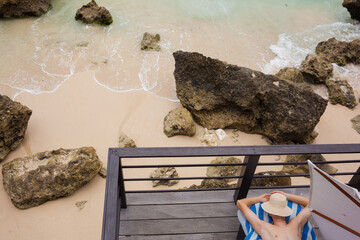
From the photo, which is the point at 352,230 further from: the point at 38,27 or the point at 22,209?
the point at 38,27

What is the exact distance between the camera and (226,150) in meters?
2.33

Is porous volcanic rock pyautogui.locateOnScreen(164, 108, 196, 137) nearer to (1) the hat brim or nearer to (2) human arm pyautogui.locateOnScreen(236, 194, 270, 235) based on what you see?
(2) human arm pyautogui.locateOnScreen(236, 194, 270, 235)

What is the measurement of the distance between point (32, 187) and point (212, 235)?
3.41m

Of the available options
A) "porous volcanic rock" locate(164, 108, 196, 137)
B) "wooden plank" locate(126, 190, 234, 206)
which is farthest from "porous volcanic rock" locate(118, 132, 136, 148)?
"wooden plank" locate(126, 190, 234, 206)

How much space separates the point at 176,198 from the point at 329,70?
689 centimetres

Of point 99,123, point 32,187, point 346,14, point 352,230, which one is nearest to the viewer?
point 352,230

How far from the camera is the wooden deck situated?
2.85 metres

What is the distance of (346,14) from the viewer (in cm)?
1201

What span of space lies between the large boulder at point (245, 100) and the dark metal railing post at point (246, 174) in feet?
11.4

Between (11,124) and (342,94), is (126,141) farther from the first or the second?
(342,94)

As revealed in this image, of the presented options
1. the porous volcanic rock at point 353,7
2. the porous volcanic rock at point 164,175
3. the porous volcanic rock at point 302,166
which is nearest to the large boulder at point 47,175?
the porous volcanic rock at point 164,175

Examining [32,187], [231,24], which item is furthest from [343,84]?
[32,187]

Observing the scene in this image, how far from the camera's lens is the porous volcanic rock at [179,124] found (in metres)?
6.17

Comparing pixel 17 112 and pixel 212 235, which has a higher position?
pixel 212 235
